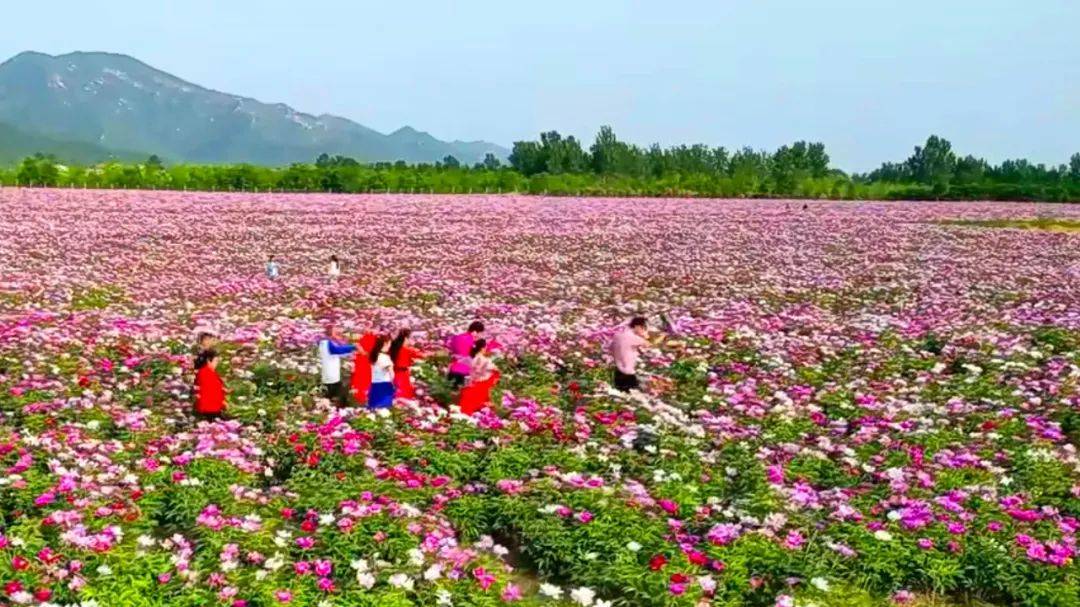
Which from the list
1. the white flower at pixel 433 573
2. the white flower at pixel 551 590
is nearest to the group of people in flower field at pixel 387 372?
the white flower at pixel 433 573

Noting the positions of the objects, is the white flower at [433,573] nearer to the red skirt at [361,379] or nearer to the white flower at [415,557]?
the white flower at [415,557]

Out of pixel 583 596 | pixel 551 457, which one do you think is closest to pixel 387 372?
pixel 551 457

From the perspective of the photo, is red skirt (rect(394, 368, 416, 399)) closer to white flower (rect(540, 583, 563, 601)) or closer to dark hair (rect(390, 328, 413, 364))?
dark hair (rect(390, 328, 413, 364))

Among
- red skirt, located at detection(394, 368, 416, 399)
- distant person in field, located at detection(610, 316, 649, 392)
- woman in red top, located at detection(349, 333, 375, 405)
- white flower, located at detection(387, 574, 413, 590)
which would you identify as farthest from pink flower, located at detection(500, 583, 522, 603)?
distant person in field, located at detection(610, 316, 649, 392)

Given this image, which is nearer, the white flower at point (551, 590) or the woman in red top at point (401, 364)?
the white flower at point (551, 590)

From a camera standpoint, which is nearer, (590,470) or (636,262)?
(590,470)

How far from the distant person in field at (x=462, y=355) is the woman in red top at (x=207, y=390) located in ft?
9.87

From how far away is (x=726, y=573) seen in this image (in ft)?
24.2

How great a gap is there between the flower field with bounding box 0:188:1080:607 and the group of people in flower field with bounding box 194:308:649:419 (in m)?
0.28

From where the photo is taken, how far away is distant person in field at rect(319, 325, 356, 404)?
11.8m

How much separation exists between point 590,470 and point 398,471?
190cm

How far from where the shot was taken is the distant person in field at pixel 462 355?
41.0 ft

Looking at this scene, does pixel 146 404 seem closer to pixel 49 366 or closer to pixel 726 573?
pixel 49 366

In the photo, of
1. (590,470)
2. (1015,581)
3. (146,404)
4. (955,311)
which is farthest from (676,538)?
(955,311)
